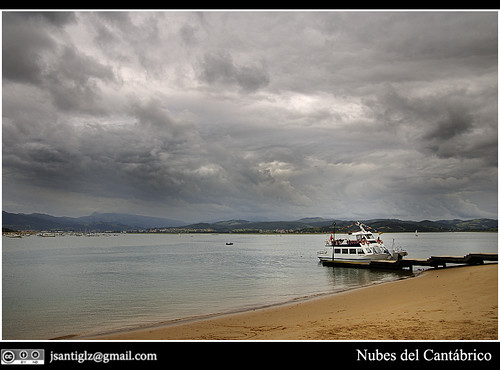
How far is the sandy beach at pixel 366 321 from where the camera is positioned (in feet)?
38.1

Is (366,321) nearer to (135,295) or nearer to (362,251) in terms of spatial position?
(135,295)

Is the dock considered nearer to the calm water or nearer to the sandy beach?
the calm water

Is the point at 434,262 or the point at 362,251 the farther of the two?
the point at 362,251

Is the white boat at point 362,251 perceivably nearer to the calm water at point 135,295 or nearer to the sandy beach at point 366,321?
the calm water at point 135,295

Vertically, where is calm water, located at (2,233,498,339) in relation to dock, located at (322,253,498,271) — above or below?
below

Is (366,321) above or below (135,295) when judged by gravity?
above

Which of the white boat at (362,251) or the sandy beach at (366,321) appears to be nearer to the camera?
the sandy beach at (366,321)

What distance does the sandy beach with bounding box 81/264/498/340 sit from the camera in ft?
38.1

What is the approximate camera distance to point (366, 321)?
14.4 m

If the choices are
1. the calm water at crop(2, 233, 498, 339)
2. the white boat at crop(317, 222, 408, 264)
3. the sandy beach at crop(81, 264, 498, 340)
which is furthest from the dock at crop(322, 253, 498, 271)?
the sandy beach at crop(81, 264, 498, 340)

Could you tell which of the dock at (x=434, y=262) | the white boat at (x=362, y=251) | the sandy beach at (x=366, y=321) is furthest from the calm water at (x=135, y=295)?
the sandy beach at (x=366, y=321)

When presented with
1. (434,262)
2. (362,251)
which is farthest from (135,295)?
(434,262)
